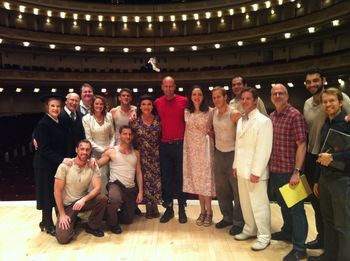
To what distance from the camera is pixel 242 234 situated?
15.1 ft

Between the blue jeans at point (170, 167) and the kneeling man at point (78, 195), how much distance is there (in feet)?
3.29

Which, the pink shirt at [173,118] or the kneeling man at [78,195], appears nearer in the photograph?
the kneeling man at [78,195]

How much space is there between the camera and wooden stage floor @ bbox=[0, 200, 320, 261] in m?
4.21

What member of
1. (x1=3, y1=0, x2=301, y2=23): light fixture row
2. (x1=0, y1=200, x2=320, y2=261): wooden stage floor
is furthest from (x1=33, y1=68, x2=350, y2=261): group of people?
(x1=3, y1=0, x2=301, y2=23): light fixture row

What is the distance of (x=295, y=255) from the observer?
3.90m

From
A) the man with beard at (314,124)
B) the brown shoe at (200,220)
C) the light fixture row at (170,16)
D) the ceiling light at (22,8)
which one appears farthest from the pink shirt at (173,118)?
the ceiling light at (22,8)

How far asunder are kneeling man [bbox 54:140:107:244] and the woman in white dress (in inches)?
21.2

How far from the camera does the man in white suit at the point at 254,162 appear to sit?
4.12 meters

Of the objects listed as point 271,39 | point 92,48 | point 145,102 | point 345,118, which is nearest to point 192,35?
point 271,39

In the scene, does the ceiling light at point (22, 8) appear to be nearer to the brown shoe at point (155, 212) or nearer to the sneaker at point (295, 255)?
the brown shoe at point (155, 212)

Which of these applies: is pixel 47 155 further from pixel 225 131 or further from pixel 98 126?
pixel 225 131

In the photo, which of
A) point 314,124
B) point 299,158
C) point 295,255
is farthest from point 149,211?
point 314,124

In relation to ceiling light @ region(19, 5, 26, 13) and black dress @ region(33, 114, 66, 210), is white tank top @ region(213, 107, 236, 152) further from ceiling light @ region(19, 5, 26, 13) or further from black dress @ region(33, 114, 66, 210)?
ceiling light @ region(19, 5, 26, 13)

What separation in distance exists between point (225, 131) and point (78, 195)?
228 centimetres
